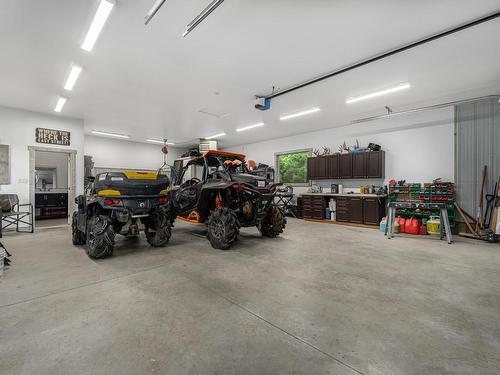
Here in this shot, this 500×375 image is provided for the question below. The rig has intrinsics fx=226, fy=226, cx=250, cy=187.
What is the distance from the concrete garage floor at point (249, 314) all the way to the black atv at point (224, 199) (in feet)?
2.17

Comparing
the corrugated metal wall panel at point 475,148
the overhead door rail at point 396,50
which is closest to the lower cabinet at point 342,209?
the corrugated metal wall panel at point 475,148

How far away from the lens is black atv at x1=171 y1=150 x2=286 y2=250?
13.8 feet

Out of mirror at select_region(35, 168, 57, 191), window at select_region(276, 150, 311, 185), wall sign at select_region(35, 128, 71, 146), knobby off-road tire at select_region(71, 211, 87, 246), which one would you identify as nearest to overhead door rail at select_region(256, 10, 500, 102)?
window at select_region(276, 150, 311, 185)

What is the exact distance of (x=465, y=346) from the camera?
1.65 m

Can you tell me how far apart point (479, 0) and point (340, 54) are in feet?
5.31

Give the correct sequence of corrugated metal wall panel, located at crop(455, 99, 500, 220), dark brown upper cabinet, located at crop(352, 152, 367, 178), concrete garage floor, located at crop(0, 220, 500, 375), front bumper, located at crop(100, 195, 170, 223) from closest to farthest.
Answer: concrete garage floor, located at crop(0, 220, 500, 375) < front bumper, located at crop(100, 195, 170, 223) < corrugated metal wall panel, located at crop(455, 99, 500, 220) < dark brown upper cabinet, located at crop(352, 152, 367, 178)

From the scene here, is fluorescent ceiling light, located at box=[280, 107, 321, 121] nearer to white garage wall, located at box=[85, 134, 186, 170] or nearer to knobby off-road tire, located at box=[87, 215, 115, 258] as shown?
knobby off-road tire, located at box=[87, 215, 115, 258]

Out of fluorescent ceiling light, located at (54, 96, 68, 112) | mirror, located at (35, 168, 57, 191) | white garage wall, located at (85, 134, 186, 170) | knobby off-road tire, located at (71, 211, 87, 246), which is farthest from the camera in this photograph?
white garage wall, located at (85, 134, 186, 170)

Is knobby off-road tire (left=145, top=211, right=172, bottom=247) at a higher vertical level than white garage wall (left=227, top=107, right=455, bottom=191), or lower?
lower

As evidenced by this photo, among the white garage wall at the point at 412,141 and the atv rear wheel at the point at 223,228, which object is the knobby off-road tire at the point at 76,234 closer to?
the atv rear wheel at the point at 223,228

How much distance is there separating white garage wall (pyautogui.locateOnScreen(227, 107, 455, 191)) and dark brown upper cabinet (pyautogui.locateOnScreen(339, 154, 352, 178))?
0.50 m

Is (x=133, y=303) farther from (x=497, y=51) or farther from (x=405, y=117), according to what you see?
(x=405, y=117)

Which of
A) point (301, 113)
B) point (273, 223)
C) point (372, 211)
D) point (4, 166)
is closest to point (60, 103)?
point (4, 166)

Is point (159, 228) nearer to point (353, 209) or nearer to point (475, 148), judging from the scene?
point (353, 209)
